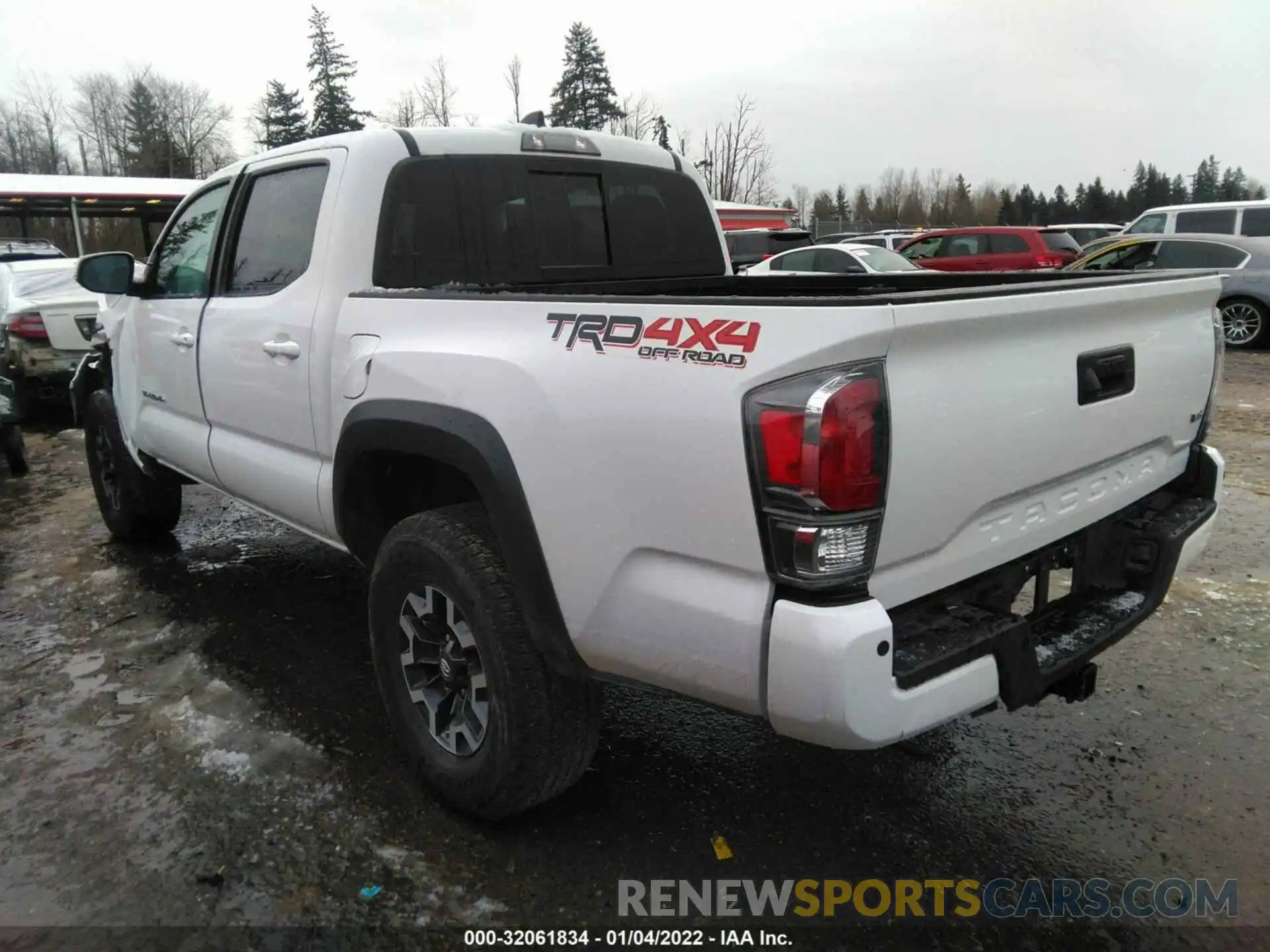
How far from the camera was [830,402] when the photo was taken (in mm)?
1771

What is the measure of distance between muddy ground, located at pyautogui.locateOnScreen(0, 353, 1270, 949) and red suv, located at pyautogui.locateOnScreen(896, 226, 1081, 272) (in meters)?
15.5

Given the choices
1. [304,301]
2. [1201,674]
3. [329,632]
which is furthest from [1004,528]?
[329,632]

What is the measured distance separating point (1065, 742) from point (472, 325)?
7.79 ft

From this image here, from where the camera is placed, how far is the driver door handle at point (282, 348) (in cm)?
315

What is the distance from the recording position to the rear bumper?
180cm

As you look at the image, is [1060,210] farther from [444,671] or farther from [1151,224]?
[444,671]

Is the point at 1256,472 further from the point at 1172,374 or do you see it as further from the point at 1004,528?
the point at 1004,528

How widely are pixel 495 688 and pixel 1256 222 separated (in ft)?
52.8

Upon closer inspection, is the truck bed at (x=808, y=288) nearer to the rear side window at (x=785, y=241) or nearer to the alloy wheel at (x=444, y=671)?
the alloy wheel at (x=444, y=671)

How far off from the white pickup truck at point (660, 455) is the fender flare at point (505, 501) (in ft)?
0.03

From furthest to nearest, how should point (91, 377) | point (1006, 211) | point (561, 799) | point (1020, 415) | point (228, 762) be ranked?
point (1006, 211), point (91, 377), point (228, 762), point (561, 799), point (1020, 415)

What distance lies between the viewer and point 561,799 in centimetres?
281

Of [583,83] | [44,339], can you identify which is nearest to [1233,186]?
[583,83]

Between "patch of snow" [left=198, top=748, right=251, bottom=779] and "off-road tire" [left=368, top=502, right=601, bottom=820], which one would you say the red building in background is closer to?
"patch of snow" [left=198, top=748, right=251, bottom=779]
